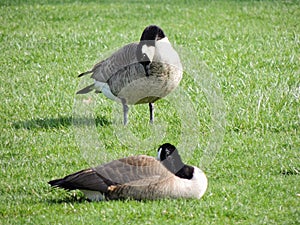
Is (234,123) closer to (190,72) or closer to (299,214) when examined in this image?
(190,72)

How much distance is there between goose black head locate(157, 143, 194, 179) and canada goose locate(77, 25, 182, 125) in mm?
2235

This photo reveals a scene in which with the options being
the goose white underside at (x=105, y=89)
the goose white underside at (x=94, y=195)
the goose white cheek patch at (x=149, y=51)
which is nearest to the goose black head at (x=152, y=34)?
the goose white cheek patch at (x=149, y=51)

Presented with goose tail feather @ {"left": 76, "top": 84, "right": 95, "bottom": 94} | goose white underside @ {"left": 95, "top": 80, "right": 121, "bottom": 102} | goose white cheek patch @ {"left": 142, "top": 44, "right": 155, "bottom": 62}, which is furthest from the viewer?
goose tail feather @ {"left": 76, "top": 84, "right": 95, "bottom": 94}

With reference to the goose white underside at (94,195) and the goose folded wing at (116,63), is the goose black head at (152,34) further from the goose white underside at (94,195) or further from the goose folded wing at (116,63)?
the goose white underside at (94,195)

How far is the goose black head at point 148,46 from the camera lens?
913cm

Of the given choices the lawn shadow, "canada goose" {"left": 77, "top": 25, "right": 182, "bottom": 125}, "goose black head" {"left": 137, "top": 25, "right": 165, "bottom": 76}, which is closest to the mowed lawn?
the lawn shadow

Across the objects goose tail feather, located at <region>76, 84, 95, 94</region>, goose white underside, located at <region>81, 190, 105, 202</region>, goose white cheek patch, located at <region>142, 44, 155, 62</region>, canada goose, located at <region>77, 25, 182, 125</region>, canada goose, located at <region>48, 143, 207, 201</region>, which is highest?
goose white cheek patch, located at <region>142, 44, 155, 62</region>

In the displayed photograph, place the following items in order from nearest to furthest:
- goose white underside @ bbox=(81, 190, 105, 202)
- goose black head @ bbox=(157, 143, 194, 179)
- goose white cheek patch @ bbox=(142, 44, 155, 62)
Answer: goose white underside @ bbox=(81, 190, 105, 202)
goose black head @ bbox=(157, 143, 194, 179)
goose white cheek patch @ bbox=(142, 44, 155, 62)

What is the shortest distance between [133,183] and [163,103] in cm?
383

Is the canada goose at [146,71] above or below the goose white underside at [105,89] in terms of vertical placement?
above

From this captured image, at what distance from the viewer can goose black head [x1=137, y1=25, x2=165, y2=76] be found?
9133mm

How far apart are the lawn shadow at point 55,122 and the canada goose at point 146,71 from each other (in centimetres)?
40

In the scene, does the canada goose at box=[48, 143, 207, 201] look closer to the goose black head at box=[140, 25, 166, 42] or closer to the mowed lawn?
the mowed lawn

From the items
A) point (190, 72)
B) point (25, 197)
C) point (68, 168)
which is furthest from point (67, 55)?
point (25, 197)
